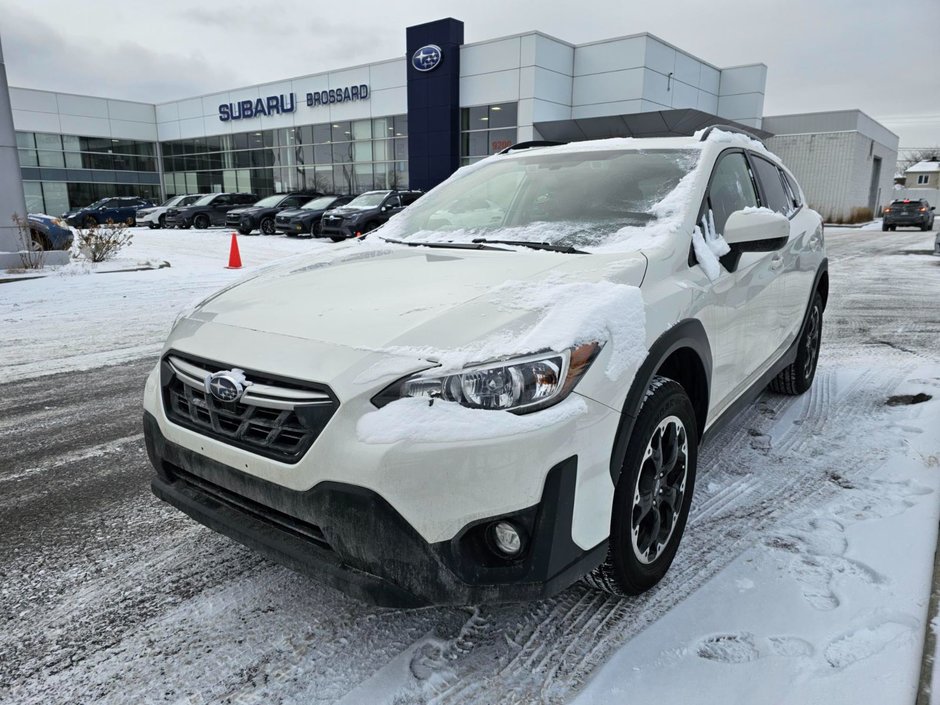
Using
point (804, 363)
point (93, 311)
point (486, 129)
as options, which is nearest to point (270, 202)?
point (486, 129)

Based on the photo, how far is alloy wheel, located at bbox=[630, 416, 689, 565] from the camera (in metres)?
2.35

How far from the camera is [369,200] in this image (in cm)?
2041

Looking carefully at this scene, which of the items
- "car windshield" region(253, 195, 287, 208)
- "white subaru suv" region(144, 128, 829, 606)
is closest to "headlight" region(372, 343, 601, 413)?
"white subaru suv" region(144, 128, 829, 606)

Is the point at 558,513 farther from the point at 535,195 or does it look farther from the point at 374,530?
the point at 535,195

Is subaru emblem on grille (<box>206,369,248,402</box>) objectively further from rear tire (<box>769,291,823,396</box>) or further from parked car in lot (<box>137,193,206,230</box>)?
parked car in lot (<box>137,193,206,230</box>)

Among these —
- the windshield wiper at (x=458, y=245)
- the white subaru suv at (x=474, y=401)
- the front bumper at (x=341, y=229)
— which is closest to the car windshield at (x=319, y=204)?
the front bumper at (x=341, y=229)

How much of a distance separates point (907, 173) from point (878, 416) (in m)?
86.0

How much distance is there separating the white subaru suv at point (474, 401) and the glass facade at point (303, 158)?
29540 mm

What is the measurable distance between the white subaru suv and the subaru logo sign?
27713 millimetres

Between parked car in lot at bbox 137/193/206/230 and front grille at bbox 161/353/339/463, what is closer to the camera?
front grille at bbox 161/353/339/463

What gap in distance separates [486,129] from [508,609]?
27885 mm

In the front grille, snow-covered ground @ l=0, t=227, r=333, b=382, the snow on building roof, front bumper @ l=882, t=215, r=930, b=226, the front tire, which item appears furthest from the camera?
the snow on building roof

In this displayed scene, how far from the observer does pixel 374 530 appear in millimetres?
1861

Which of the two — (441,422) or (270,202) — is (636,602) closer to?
(441,422)
